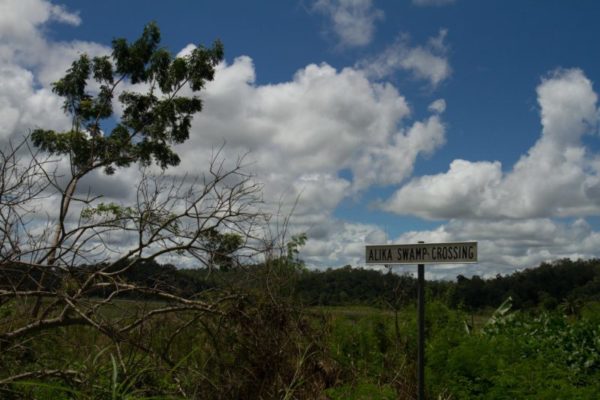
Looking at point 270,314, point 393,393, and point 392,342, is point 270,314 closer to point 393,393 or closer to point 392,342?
point 393,393

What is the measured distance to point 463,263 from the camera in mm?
5195

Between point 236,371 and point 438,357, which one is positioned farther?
point 438,357

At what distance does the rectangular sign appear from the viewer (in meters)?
5.24

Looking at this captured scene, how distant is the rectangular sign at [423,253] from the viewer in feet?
→ 17.2

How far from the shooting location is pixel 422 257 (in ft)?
17.9

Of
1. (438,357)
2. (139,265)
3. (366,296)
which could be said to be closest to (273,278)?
(139,265)

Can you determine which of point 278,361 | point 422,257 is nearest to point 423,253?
point 422,257

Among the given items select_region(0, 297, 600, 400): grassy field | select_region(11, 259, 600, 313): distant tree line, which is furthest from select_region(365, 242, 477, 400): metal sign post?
select_region(11, 259, 600, 313): distant tree line

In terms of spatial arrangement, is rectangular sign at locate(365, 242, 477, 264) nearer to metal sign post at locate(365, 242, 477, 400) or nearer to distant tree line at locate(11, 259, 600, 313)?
metal sign post at locate(365, 242, 477, 400)

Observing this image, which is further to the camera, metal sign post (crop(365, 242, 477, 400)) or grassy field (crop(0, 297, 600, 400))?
grassy field (crop(0, 297, 600, 400))

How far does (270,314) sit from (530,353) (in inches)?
142

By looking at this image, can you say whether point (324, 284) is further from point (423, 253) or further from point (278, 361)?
point (423, 253)

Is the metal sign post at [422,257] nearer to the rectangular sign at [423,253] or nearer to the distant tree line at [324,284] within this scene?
the rectangular sign at [423,253]

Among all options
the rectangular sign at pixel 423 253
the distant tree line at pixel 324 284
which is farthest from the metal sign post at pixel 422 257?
the distant tree line at pixel 324 284
